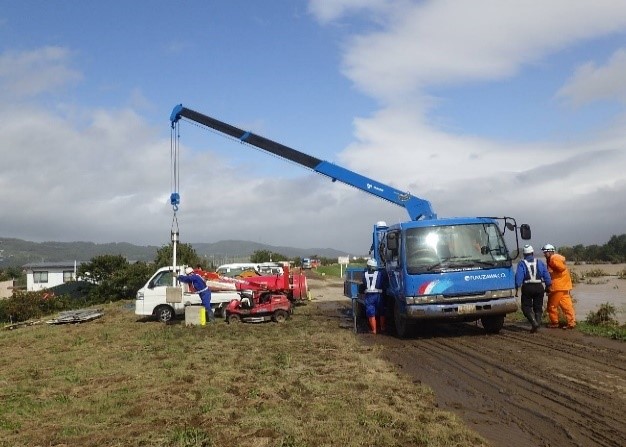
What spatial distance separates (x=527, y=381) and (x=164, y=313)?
12.8 metres

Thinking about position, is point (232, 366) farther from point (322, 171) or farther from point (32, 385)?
point (322, 171)

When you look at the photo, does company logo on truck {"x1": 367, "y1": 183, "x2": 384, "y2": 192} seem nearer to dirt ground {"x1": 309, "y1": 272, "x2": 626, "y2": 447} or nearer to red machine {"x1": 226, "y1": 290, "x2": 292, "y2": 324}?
red machine {"x1": 226, "y1": 290, "x2": 292, "y2": 324}

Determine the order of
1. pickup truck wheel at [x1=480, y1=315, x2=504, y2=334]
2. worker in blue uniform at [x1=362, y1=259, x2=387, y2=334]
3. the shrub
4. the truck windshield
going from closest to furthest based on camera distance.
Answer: the truck windshield
pickup truck wheel at [x1=480, y1=315, x2=504, y2=334]
worker in blue uniform at [x1=362, y1=259, x2=387, y2=334]
the shrub

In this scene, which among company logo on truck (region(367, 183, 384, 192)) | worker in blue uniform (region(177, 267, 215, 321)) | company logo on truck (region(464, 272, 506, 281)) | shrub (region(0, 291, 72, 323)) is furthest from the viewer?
shrub (region(0, 291, 72, 323))

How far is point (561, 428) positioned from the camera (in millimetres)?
5387

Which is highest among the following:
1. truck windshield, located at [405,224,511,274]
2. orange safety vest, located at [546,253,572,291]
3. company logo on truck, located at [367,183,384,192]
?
company logo on truck, located at [367,183,384,192]

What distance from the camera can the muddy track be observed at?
5.36 meters

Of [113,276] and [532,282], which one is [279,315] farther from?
[113,276]

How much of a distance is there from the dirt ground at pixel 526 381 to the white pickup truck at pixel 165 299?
675 cm

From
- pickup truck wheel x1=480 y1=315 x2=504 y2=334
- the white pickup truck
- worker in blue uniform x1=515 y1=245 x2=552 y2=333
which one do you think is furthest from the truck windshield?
the white pickup truck

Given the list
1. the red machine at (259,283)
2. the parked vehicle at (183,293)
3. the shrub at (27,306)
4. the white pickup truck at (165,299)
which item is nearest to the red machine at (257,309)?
the parked vehicle at (183,293)

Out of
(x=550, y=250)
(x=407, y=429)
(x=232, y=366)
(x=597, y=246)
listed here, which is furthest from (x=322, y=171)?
(x=597, y=246)

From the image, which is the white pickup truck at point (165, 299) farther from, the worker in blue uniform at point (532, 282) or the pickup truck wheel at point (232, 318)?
the worker in blue uniform at point (532, 282)

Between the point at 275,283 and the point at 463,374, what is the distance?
1123 centimetres
